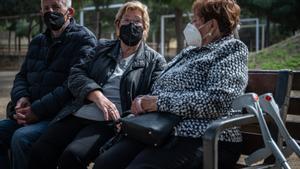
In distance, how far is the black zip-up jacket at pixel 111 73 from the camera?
3750mm

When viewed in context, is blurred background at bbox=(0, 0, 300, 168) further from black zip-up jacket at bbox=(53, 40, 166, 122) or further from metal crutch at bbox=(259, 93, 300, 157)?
metal crutch at bbox=(259, 93, 300, 157)

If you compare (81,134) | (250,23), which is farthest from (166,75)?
(250,23)

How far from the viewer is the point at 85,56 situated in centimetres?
412

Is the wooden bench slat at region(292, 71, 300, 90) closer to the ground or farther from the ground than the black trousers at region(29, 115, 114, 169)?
farther from the ground

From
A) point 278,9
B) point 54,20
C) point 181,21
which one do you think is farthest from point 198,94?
point 278,9

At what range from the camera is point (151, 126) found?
9.91 ft

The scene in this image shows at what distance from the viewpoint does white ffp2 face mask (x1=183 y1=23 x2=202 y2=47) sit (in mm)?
3270

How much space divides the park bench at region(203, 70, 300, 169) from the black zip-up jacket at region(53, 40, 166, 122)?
68 cm

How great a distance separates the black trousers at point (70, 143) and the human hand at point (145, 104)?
1.45 ft

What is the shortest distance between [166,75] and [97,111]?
2.14 feet

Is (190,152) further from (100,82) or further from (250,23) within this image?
(250,23)

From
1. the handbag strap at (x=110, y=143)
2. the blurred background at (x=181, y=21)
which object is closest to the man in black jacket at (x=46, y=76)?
the handbag strap at (x=110, y=143)

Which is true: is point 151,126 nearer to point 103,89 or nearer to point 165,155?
point 165,155

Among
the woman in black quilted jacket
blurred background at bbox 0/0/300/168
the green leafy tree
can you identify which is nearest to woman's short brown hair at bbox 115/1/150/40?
the woman in black quilted jacket
